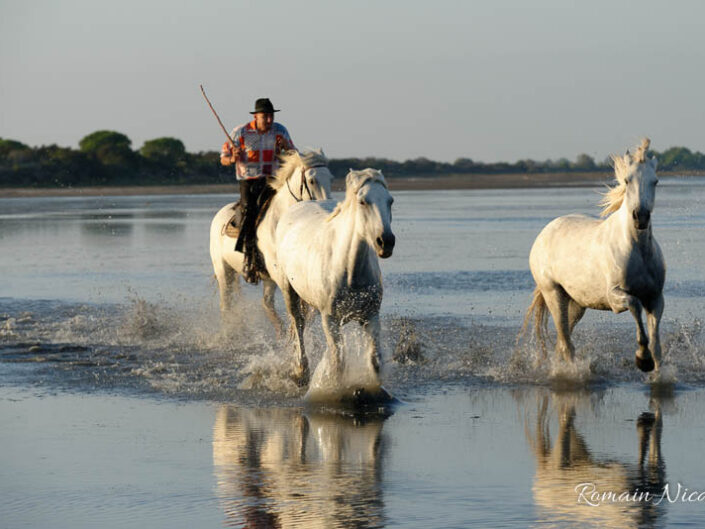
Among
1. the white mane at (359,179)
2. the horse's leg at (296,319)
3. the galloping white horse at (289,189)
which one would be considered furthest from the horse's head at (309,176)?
the white mane at (359,179)

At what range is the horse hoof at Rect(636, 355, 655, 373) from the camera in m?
9.77

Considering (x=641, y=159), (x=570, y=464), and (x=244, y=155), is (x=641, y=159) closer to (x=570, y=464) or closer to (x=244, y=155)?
(x=570, y=464)

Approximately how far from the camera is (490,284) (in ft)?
59.0

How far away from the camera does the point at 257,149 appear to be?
1265 cm

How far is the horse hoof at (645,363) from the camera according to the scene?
9766 mm

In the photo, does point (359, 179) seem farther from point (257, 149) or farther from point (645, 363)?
point (257, 149)

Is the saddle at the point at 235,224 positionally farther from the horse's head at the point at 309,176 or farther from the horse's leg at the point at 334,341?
the horse's leg at the point at 334,341

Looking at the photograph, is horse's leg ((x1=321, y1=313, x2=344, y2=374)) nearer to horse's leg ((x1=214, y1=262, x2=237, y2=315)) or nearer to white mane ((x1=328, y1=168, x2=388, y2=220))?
white mane ((x1=328, y1=168, x2=388, y2=220))

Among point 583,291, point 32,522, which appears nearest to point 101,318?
point 583,291

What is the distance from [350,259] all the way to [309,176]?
2346 millimetres

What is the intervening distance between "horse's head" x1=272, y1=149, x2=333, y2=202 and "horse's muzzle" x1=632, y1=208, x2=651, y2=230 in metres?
3.13

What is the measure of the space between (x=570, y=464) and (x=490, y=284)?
10607 mm

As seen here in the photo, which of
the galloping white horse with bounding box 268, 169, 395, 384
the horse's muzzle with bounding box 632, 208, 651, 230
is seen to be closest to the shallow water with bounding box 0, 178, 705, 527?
the galloping white horse with bounding box 268, 169, 395, 384

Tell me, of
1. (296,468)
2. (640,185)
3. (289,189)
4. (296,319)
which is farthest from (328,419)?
(289,189)
